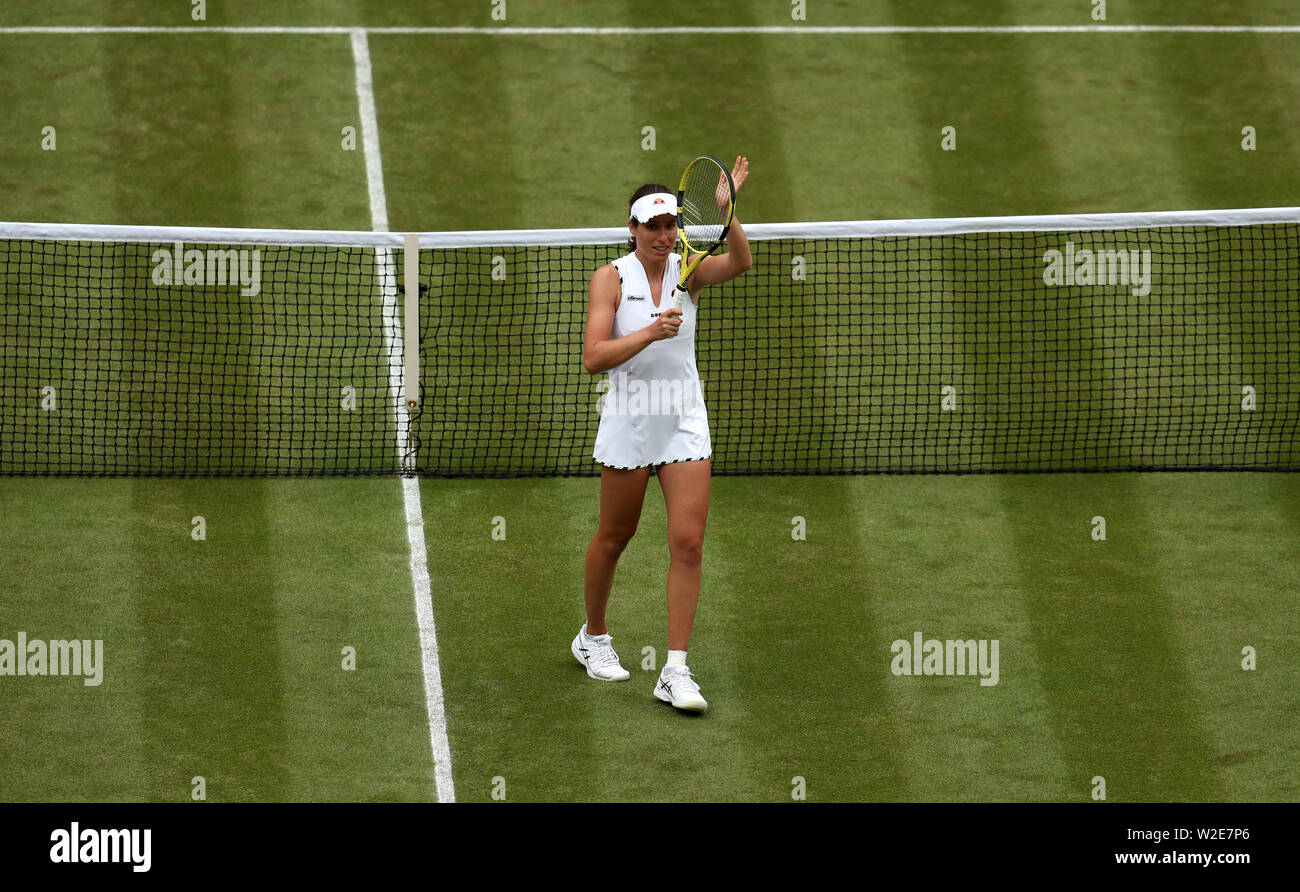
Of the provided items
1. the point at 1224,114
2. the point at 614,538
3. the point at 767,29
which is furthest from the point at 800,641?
the point at 767,29

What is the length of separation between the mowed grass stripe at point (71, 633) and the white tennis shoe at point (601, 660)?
7.40ft

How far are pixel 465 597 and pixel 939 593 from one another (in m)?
2.69

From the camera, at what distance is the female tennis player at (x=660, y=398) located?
8633 mm

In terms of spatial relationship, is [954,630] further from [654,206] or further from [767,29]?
[767,29]

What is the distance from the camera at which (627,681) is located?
30.5ft

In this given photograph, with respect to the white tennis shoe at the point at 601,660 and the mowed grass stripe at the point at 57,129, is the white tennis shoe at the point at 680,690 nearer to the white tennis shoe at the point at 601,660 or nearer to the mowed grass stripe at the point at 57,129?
the white tennis shoe at the point at 601,660

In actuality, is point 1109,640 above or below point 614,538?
below

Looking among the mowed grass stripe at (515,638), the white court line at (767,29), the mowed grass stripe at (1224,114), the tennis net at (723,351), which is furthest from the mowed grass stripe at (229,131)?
the mowed grass stripe at (1224,114)

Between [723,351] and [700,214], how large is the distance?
13.7 ft

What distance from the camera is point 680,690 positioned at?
8.88 m

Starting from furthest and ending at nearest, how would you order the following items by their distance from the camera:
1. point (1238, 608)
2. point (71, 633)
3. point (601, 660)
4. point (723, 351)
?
point (723, 351) → point (1238, 608) → point (71, 633) → point (601, 660)

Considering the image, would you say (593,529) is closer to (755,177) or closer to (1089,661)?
(1089,661)

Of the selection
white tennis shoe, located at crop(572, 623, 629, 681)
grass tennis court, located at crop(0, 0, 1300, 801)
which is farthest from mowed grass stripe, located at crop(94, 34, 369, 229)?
white tennis shoe, located at crop(572, 623, 629, 681)

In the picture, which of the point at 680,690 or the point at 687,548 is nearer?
the point at 687,548
